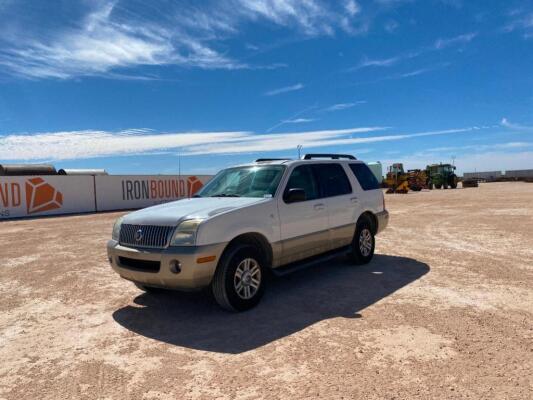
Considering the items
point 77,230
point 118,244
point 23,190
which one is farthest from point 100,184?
point 118,244

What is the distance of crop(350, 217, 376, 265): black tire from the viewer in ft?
24.0

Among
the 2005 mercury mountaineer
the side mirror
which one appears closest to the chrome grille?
the 2005 mercury mountaineer

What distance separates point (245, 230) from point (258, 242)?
42 cm

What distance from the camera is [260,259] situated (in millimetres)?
5238

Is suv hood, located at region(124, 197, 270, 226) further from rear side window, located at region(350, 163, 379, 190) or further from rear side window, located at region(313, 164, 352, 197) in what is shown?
rear side window, located at region(350, 163, 379, 190)

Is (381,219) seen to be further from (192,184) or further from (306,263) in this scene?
(192,184)

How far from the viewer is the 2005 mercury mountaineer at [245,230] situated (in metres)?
4.65

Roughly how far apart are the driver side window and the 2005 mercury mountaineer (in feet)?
0.05

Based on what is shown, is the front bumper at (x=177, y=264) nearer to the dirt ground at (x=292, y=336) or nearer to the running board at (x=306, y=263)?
the dirt ground at (x=292, y=336)

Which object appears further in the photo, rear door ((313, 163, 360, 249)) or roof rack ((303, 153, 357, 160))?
roof rack ((303, 153, 357, 160))

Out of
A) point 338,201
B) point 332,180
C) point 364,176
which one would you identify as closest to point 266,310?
point 338,201

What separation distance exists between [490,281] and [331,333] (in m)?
3.25

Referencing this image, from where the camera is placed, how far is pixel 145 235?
16.1 ft

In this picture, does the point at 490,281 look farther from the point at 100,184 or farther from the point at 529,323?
the point at 100,184
